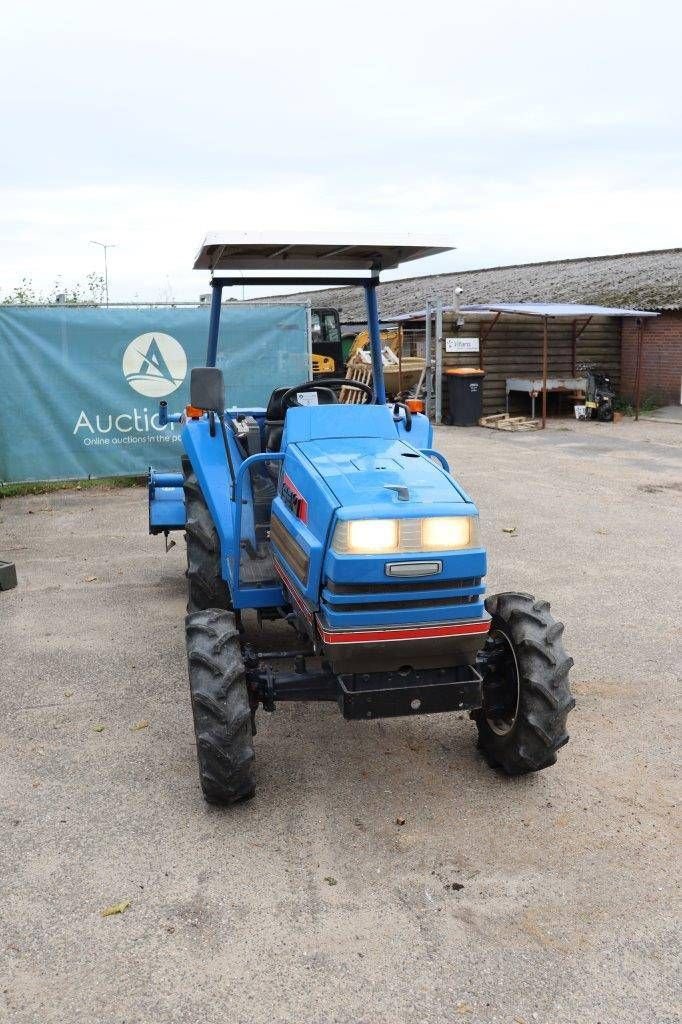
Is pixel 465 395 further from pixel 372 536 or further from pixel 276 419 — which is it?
pixel 372 536

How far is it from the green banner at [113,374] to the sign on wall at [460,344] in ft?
25.6

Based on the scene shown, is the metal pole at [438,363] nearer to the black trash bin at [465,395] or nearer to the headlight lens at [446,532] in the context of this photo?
the black trash bin at [465,395]

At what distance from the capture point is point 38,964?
9.43ft

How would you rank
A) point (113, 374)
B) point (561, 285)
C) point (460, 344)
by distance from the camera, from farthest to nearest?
point (561, 285)
point (460, 344)
point (113, 374)

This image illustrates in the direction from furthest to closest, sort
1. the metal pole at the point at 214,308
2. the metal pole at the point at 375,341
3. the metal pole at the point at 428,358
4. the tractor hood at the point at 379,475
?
1. the metal pole at the point at 428,358
2. the metal pole at the point at 375,341
3. the metal pole at the point at 214,308
4. the tractor hood at the point at 379,475

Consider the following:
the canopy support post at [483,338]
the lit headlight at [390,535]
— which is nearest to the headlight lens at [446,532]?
the lit headlight at [390,535]

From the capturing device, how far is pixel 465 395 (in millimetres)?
17734

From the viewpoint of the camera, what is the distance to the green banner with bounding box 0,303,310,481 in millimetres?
10086

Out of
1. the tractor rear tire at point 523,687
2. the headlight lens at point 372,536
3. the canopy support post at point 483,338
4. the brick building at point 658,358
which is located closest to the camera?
the headlight lens at point 372,536

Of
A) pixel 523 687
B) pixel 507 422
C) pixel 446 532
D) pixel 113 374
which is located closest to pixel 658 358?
pixel 507 422

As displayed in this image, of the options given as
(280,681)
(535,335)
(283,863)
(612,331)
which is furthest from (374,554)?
(612,331)

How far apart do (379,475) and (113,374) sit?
24.2 ft

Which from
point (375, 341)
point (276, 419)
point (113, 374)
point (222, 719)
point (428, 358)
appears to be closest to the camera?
point (222, 719)

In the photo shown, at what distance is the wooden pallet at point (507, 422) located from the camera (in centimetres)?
1717
